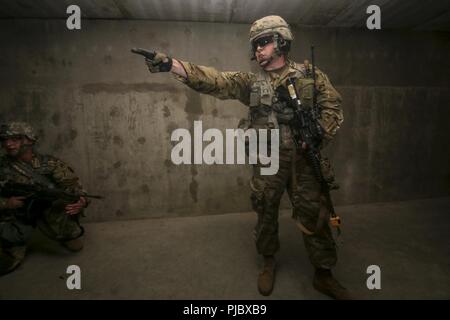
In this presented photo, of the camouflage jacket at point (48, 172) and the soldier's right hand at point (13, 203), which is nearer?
the soldier's right hand at point (13, 203)

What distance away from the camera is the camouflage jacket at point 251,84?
2027 millimetres

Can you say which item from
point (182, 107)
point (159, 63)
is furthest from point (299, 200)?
point (182, 107)

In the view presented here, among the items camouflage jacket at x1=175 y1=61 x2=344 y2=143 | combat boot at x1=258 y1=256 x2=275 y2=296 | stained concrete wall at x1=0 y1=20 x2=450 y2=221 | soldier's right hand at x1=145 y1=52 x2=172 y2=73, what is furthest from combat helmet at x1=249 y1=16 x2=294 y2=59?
combat boot at x1=258 y1=256 x2=275 y2=296

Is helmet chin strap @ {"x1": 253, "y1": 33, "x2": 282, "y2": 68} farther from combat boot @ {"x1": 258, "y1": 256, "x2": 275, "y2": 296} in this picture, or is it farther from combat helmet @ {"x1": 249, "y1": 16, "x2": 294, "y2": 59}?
combat boot @ {"x1": 258, "y1": 256, "x2": 275, "y2": 296}

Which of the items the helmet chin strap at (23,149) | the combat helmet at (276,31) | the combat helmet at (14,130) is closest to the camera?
the combat helmet at (276,31)

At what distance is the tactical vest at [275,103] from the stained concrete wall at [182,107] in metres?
1.50

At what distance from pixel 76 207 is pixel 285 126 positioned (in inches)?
89.3

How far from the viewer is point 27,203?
258 centimetres

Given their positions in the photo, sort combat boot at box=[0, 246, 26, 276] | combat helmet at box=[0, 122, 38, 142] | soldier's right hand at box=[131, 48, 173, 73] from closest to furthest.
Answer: soldier's right hand at box=[131, 48, 173, 73]
combat boot at box=[0, 246, 26, 276]
combat helmet at box=[0, 122, 38, 142]

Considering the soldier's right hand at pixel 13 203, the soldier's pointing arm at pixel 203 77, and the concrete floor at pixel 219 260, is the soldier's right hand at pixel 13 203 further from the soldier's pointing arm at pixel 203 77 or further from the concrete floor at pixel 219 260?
the soldier's pointing arm at pixel 203 77

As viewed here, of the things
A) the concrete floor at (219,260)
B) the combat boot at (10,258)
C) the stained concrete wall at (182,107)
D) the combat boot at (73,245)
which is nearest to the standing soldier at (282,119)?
the concrete floor at (219,260)

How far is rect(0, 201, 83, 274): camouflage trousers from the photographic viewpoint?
2.53 m

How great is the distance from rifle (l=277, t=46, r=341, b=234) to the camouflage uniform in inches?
2.0
